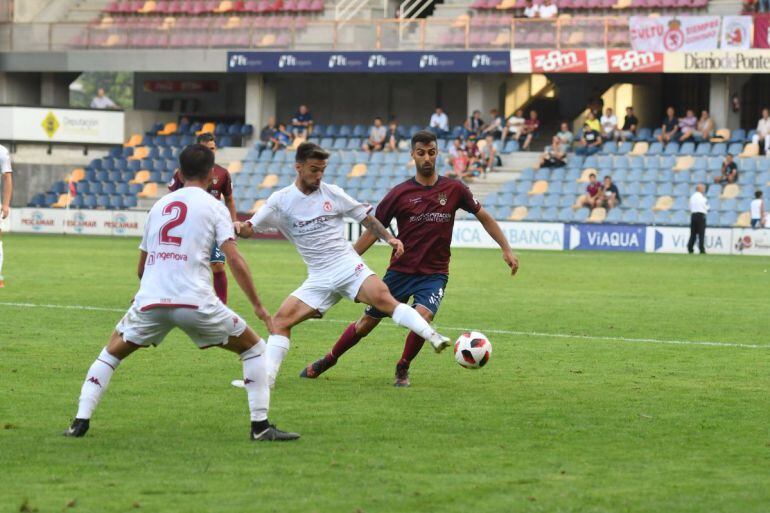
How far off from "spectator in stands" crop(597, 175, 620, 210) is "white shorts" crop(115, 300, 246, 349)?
32.0 meters

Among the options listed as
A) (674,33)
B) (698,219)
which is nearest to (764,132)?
(674,33)

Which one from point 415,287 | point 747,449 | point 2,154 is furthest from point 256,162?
point 747,449

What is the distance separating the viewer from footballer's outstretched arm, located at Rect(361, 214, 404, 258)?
10.8 metres

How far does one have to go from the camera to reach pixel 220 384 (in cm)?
1130

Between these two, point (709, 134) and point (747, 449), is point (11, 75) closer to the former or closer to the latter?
→ point (709, 134)

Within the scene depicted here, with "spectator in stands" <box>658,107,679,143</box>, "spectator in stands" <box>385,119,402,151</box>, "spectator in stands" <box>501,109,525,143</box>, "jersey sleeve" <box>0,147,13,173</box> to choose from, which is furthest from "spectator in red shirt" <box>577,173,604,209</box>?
"jersey sleeve" <box>0,147,13,173</box>

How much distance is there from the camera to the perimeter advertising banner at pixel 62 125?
4831 centimetres

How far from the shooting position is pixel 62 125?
1954 inches

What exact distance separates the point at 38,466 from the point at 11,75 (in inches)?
1843

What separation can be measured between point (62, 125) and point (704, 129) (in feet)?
73.0

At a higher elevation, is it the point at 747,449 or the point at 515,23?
the point at 515,23

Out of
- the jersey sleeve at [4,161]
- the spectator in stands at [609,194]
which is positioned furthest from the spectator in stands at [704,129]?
the jersey sleeve at [4,161]

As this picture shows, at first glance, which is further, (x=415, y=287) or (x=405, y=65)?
(x=405, y=65)

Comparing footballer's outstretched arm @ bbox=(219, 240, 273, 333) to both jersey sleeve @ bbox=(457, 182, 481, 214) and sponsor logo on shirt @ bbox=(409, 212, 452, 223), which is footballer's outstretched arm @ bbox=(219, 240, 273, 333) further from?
jersey sleeve @ bbox=(457, 182, 481, 214)
